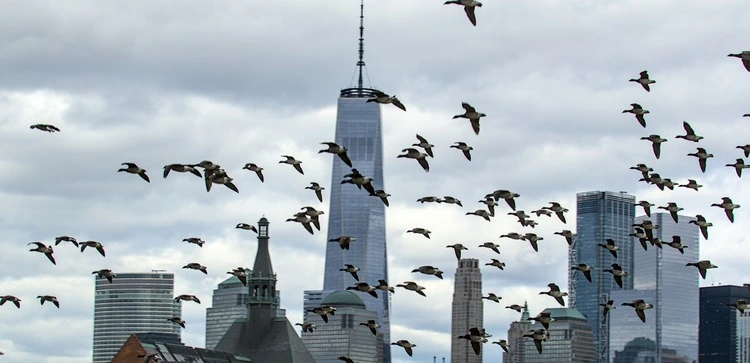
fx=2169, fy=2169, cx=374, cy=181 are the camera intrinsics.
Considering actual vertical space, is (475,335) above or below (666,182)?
below

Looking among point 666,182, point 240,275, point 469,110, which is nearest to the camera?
point 469,110

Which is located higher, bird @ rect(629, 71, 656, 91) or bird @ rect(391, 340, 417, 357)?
bird @ rect(629, 71, 656, 91)

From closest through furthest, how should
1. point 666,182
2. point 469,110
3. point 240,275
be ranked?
point 469,110 → point 666,182 → point 240,275

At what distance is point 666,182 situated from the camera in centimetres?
12875

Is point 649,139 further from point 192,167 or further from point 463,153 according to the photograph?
point 192,167

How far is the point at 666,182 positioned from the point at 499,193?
10.5 m

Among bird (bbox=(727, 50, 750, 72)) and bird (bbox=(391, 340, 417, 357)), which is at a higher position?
bird (bbox=(727, 50, 750, 72))

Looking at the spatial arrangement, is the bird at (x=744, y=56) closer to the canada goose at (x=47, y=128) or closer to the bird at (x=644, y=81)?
the bird at (x=644, y=81)

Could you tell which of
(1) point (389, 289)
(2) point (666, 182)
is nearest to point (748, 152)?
(2) point (666, 182)

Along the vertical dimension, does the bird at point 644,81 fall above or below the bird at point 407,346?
above

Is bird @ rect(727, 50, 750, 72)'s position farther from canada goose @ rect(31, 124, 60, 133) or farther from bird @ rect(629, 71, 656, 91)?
canada goose @ rect(31, 124, 60, 133)

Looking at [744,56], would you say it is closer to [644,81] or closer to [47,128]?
[644,81]

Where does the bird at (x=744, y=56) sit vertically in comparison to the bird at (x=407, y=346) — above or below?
above

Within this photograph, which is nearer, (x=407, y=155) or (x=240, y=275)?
(x=407, y=155)
